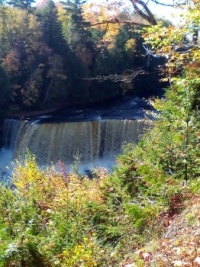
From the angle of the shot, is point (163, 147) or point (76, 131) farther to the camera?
point (76, 131)

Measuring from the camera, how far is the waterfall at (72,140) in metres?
18.7

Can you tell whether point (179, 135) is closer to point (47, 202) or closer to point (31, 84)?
point (47, 202)

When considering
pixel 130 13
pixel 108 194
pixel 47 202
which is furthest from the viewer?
pixel 130 13

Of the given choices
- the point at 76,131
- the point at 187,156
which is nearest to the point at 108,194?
the point at 187,156

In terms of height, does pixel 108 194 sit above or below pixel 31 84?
below

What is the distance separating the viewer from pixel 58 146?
18.9 metres

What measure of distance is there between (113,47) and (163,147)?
23.9 metres

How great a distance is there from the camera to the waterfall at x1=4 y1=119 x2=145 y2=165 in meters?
18.7

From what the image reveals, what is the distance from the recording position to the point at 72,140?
747 inches

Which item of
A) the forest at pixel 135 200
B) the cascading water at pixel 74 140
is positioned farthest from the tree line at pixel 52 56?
the forest at pixel 135 200

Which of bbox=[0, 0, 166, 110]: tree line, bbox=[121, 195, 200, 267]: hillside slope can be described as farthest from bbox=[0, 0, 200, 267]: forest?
bbox=[0, 0, 166, 110]: tree line

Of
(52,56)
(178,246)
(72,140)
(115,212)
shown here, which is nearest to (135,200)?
(115,212)

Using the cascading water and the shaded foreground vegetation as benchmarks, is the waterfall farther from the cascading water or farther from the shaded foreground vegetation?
the shaded foreground vegetation

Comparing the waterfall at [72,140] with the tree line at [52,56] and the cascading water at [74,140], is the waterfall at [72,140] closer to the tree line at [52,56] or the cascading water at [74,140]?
the cascading water at [74,140]
